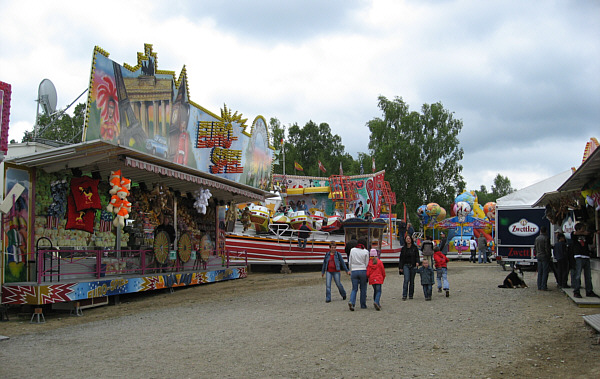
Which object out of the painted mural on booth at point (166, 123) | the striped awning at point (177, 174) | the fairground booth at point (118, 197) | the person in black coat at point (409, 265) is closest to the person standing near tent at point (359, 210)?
the painted mural on booth at point (166, 123)

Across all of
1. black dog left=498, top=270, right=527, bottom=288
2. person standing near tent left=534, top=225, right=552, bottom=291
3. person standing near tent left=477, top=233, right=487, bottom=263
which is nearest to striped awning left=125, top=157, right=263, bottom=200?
black dog left=498, top=270, right=527, bottom=288

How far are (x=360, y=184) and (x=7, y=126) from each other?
28.1 meters

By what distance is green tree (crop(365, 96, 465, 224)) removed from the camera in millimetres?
48250

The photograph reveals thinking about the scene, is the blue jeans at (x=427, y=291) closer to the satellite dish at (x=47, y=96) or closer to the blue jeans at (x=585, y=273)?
the blue jeans at (x=585, y=273)

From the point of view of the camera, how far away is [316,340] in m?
8.69

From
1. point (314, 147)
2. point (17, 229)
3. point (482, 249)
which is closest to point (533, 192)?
point (482, 249)

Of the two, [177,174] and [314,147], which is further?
[314,147]

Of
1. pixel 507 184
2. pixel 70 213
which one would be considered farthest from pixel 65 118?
pixel 507 184

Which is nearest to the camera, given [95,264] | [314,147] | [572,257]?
[572,257]

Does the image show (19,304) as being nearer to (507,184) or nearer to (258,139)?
(258,139)

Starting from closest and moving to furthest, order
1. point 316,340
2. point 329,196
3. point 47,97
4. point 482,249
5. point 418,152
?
1. point 316,340
2. point 47,97
3. point 482,249
4. point 329,196
5. point 418,152

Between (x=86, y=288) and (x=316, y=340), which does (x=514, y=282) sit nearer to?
(x=316, y=340)

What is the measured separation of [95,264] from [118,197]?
8.22 feet

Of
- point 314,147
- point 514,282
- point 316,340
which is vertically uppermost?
point 314,147
